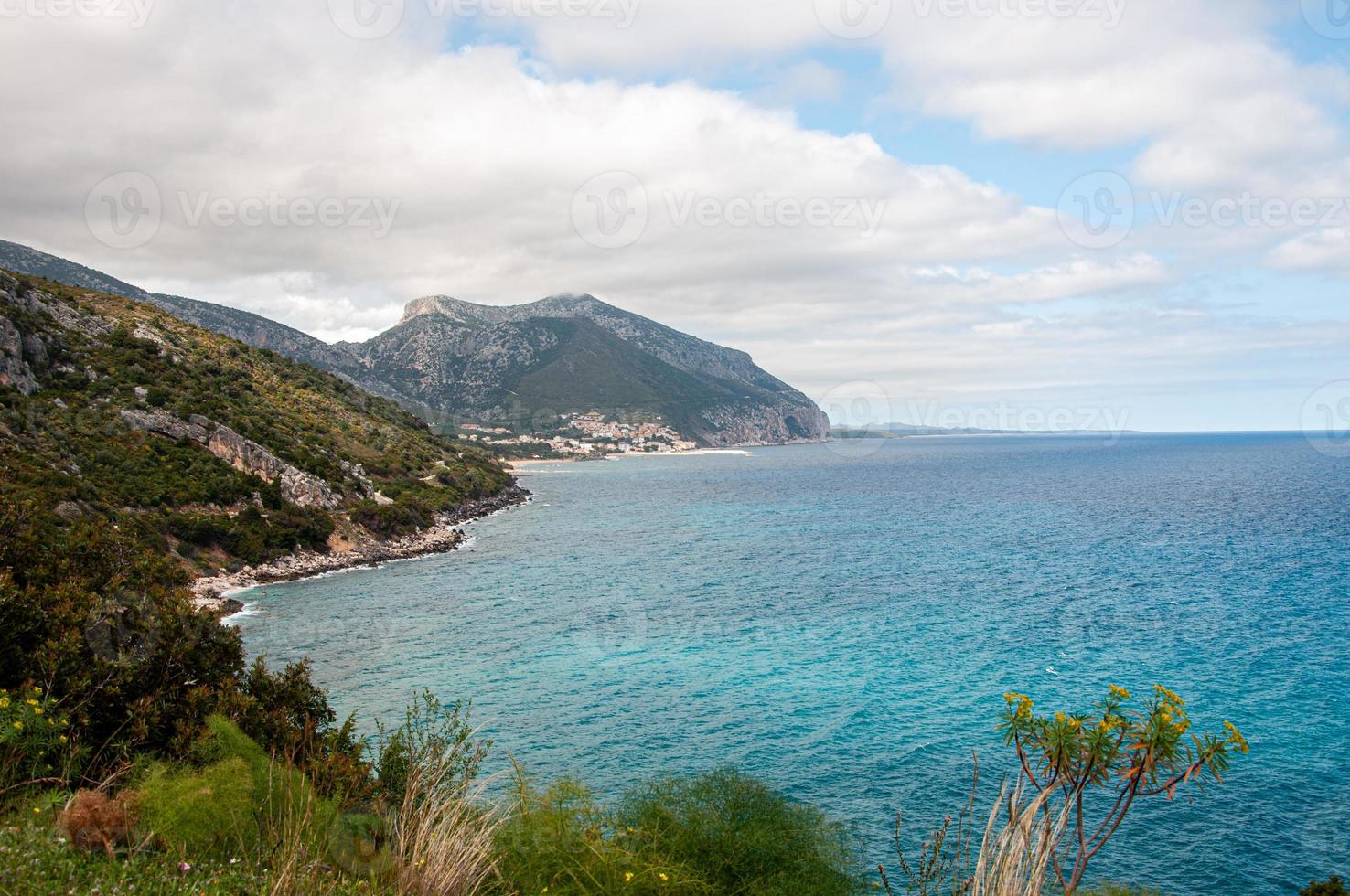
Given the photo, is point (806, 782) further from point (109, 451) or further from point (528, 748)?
point (109, 451)

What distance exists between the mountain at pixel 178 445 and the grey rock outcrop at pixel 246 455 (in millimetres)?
109

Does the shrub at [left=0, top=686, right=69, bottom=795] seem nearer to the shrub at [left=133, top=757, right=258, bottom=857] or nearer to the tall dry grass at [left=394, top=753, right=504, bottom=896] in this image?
the shrub at [left=133, top=757, right=258, bottom=857]

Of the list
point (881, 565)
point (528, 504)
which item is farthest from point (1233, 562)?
point (528, 504)

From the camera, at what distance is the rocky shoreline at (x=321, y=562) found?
4653cm

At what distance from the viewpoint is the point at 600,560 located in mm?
65625

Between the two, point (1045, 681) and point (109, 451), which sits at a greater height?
point (109, 451)

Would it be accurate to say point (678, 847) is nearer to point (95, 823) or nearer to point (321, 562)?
point (95, 823)

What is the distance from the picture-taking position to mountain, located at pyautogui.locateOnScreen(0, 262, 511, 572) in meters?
51.1

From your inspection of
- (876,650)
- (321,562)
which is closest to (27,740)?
(876,650)

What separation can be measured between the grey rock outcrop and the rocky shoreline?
6.96 meters

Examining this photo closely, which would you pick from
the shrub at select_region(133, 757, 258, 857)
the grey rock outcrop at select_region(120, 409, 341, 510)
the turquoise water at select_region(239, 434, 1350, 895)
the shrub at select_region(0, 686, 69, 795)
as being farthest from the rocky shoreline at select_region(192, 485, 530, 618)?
the shrub at select_region(133, 757, 258, 857)

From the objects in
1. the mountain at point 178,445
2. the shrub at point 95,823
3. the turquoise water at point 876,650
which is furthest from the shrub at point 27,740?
the mountain at point 178,445

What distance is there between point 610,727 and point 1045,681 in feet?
63.4

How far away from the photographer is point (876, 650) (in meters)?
39.1
